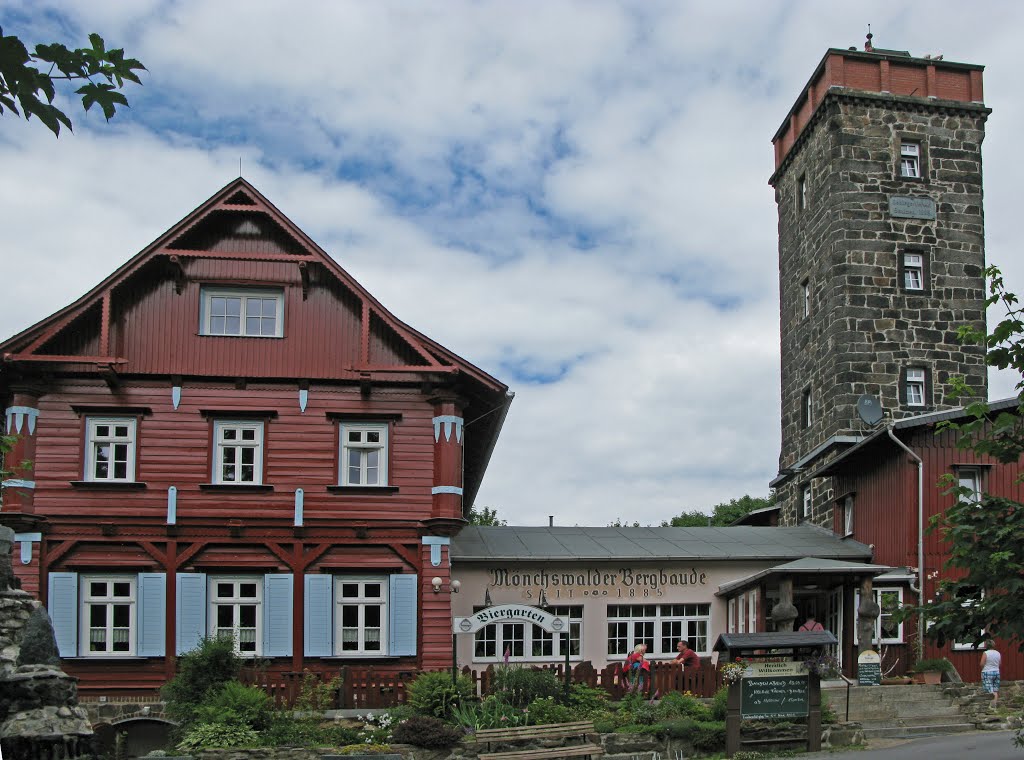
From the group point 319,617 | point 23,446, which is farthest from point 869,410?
point 23,446

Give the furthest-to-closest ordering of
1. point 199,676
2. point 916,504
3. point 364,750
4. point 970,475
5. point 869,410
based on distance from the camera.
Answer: point 869,410 < point 970,475 < point 916,504 < point 199,676 < point 364,750

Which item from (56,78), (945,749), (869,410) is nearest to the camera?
(56,78)

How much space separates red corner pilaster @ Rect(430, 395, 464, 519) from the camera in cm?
2711

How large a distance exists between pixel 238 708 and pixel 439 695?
3449 mm

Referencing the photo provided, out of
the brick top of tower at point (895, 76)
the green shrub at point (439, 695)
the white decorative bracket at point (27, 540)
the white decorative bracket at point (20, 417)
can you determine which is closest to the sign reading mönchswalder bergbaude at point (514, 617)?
the green shrub at point (439, 695)

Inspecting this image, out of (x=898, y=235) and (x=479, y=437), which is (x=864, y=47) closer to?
(x=898, y=235)

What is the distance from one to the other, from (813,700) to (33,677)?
12208mm

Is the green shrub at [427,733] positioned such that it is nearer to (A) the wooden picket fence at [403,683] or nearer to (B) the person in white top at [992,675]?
(A) the wooden picket fence at [403,683]

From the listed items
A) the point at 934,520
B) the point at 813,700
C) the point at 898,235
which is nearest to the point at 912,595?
the point at 813,700

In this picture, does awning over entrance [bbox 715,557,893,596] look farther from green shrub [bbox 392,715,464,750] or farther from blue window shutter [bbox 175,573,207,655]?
blue window shutter [bbox 175,573,207,655]

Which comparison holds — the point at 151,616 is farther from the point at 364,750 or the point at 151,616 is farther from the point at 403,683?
the point at 364,750

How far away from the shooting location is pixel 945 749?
67.8 feet

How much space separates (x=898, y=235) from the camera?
121 ft

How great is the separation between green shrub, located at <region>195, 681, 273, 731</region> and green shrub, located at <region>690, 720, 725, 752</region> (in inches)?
281
